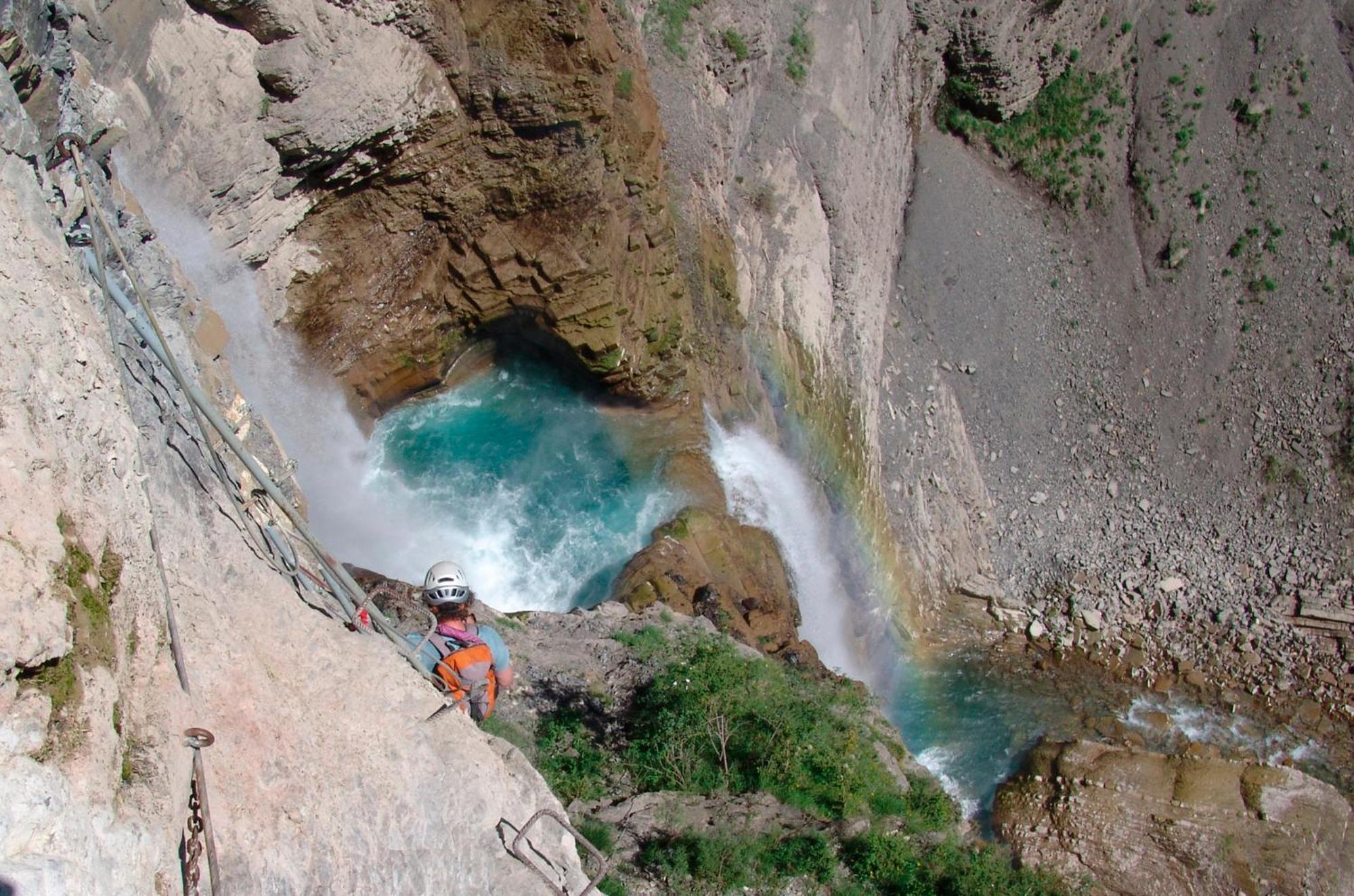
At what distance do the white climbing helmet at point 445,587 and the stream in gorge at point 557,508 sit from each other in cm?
601

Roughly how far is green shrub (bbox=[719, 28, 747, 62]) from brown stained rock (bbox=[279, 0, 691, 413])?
1.97 meters

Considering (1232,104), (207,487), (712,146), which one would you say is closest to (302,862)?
(207,487)

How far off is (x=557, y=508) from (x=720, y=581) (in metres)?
2.88

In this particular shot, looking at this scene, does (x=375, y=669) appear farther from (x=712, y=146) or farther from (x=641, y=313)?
(x=712, y=146)

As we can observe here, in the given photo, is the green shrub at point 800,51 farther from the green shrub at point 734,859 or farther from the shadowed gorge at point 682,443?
the green shrub at point 734,859

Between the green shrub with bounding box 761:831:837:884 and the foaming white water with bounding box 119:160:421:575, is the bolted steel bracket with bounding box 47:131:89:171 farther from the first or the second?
the green shrub with bounding box 761:831:837:884

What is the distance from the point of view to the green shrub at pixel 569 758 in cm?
963

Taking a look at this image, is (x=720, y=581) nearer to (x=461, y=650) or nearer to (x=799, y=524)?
(x=799, y=524)

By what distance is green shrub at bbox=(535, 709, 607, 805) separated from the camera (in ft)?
31.6

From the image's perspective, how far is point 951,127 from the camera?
23.2 meters

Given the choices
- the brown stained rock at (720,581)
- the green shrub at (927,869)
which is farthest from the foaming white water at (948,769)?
the green shrub at (927,869)

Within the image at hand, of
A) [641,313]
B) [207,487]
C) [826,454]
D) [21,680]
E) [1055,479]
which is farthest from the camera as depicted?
[1055,479]

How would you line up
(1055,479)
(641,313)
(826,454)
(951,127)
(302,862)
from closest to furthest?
(302,862) < (641,313) < (826,454) < (1055,479) < (951,127)

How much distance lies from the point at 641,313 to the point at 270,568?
432 inches
